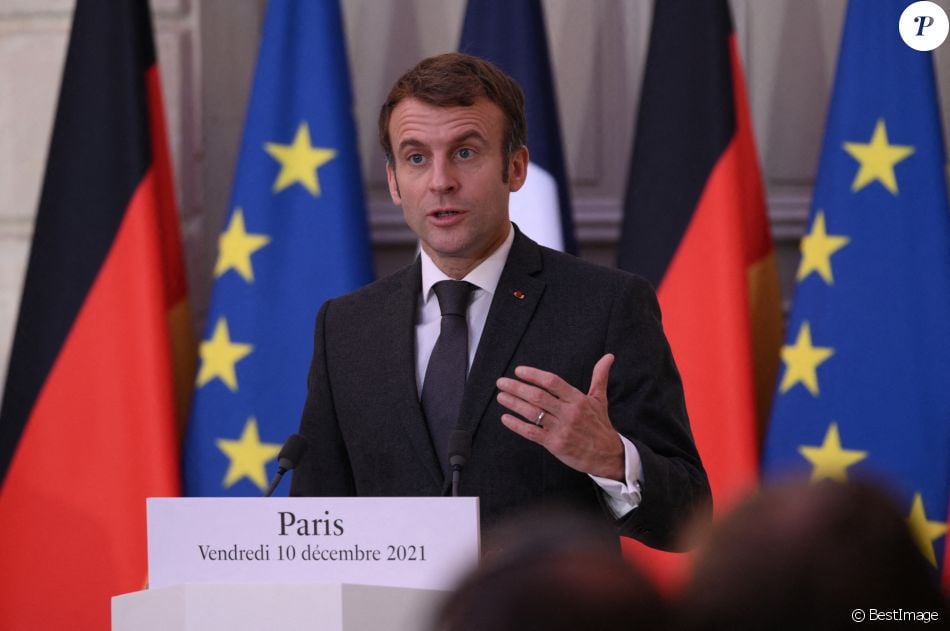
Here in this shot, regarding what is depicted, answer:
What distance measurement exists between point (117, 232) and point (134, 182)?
160mm

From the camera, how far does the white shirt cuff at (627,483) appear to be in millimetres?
2082

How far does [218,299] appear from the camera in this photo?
3.95 meters

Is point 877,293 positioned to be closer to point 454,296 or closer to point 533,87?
point 533,87

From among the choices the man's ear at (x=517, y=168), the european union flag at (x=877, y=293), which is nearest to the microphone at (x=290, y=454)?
the man's ear at (x=517, y=168)

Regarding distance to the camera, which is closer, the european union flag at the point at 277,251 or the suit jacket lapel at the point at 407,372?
the suit jacket lapel at the point at 407,372

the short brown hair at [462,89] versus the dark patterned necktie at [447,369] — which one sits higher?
the short brown hair at [462,89]

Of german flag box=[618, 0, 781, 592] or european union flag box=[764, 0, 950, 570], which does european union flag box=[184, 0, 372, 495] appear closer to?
german flag box=[618, 0, 781, 592]

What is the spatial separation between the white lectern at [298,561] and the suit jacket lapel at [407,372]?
0.50 m

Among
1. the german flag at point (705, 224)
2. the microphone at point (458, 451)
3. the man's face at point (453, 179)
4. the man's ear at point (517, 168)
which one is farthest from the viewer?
the german flag at point (705, 224)

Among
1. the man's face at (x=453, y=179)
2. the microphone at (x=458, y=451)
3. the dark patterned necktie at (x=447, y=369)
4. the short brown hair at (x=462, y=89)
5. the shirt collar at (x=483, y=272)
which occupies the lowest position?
the microphone at (x=458, y=451)

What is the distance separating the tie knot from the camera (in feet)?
8.07

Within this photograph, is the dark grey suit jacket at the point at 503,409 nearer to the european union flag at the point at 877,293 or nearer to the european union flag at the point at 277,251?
the european union flag at the point at 277,251

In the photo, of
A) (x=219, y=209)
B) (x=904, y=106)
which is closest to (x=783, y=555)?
(x=904, y=106)

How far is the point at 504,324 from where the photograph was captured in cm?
241
